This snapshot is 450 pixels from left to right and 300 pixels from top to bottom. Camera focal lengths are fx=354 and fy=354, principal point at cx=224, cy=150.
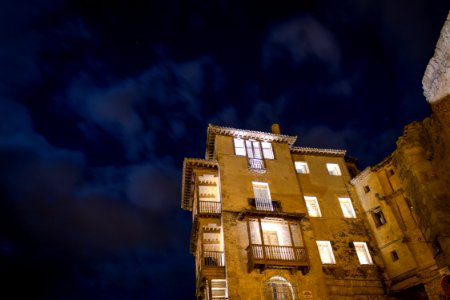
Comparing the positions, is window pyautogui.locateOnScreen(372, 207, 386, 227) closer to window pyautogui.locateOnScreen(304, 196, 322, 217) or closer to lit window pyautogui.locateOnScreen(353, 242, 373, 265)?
lit window pyautogui.locateOnScreen(353, 242, 373, 265)

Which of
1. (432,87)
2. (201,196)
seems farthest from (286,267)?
(432,87)

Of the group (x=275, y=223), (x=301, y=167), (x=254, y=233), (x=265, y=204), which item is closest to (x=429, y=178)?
(x=275, y=223)

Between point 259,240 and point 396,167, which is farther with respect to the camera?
point 396,167

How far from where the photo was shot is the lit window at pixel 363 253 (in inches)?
1137

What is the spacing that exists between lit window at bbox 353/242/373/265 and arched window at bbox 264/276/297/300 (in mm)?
7464

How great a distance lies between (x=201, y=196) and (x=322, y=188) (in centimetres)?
1114

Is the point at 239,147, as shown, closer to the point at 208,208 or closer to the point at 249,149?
the point at 249,149

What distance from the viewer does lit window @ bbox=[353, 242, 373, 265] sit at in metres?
28.9

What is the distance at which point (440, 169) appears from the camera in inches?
781

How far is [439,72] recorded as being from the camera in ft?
39.9

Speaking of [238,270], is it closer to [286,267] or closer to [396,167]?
[286,267]

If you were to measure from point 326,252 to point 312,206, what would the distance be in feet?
13.8

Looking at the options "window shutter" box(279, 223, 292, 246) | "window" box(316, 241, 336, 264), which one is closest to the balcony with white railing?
"window shutter" box(279, 223, 292, 246)

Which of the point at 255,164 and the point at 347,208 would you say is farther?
the point at 347,208
